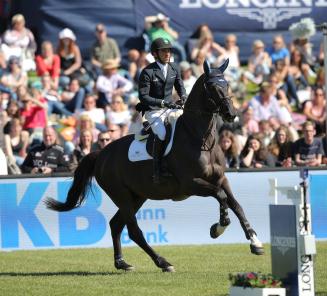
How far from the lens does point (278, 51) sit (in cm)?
2631

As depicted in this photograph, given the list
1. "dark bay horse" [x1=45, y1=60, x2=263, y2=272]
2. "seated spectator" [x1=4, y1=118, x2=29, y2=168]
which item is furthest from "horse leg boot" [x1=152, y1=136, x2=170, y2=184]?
"seated spectator" [x1=4, y1=118, x2=29, y2=168]

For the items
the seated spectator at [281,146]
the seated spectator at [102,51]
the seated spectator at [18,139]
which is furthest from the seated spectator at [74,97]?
the seated spectator at [281,146]

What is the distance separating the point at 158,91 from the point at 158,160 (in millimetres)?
969

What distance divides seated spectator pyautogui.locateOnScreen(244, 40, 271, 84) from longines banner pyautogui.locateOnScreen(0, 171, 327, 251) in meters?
8.43

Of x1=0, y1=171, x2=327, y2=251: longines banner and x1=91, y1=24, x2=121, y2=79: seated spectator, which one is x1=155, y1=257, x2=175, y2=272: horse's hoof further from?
x1=91, y1=24, x2=121, y2=79: seated spectator

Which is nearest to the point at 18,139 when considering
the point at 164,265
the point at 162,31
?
the point at 162,31

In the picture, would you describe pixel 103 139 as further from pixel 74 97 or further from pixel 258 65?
pixel 258 65

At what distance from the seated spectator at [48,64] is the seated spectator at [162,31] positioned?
243cm

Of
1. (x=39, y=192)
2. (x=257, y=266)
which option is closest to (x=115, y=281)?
(x=257, y=266)

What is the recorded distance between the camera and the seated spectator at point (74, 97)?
23547mm

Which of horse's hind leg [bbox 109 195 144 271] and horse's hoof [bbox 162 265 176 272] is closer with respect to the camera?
horse's hoof [bbox 162 265 176 272]

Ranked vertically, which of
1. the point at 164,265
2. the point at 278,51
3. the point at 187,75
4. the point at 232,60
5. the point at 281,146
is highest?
the point at 278,51

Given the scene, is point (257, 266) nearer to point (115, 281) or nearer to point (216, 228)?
point (216, 228)

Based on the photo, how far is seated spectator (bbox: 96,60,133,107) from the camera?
24.1m
